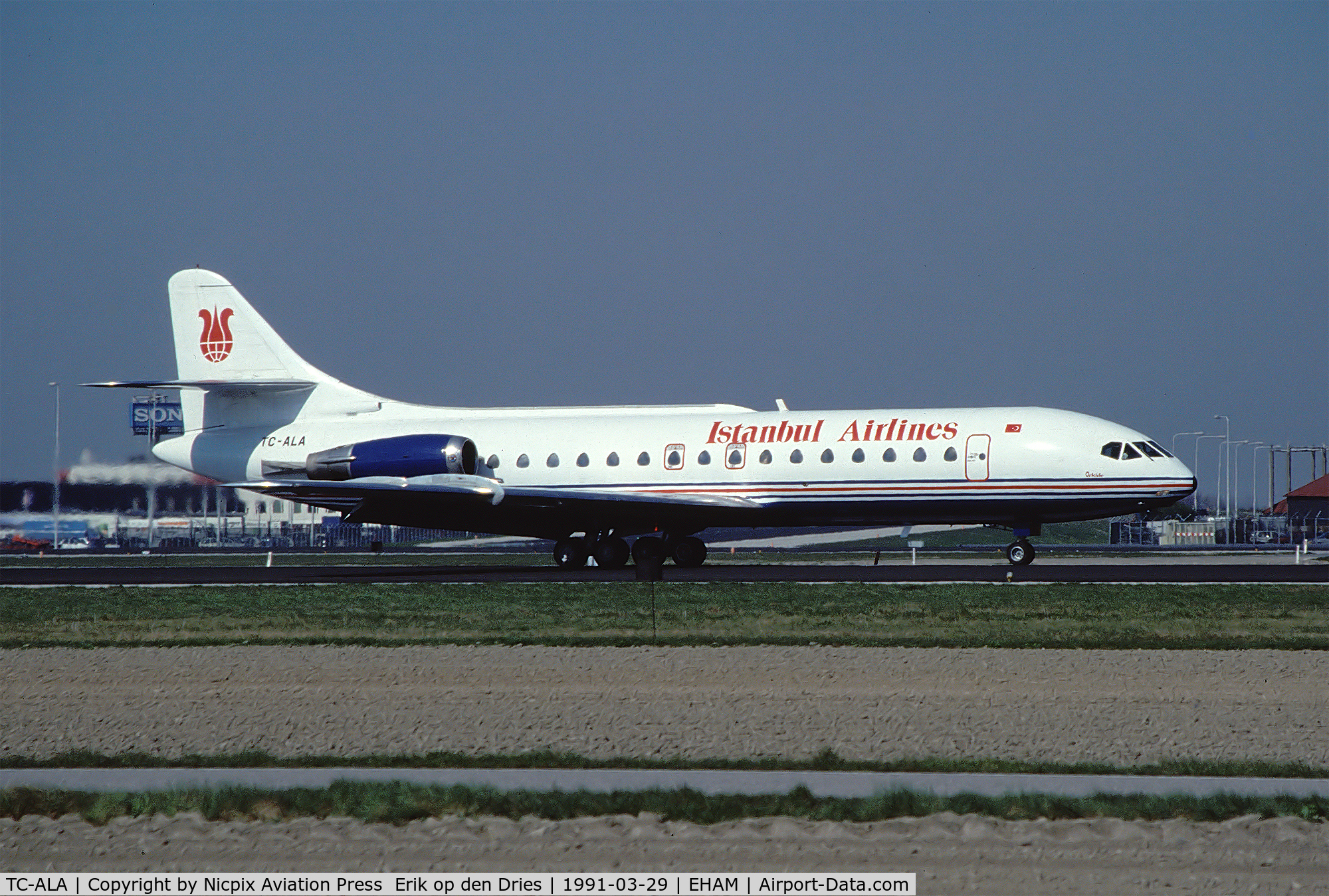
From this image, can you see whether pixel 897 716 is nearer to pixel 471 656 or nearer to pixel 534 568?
pixel 471 656

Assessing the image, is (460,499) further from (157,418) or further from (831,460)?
(157,418)

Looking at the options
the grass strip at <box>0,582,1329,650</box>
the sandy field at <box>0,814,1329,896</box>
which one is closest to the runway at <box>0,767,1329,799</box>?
the sandy field at <box>0,814,1329,896</box>

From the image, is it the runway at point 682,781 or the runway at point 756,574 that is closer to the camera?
the runway at point 682,781

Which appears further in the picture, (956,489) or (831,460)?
(831,460)

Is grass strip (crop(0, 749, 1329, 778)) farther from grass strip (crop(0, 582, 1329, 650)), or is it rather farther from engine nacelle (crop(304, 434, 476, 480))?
engine nacelle (crop(304, 434, 476, 480))

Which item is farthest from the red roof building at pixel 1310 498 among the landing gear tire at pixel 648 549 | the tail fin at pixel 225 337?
the tail fin at pixel 225 337

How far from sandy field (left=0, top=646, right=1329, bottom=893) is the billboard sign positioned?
34.1m

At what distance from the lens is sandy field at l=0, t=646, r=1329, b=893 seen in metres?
8.85

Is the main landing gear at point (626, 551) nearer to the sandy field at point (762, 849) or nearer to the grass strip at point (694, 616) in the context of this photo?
the grass strip at point (694, 616)

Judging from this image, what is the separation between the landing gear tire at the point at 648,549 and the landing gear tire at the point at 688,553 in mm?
547

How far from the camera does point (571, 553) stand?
123ft

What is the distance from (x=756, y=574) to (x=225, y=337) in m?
16.5

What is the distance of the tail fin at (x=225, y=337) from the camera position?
39.4 meters

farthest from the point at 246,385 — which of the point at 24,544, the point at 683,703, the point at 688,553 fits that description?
the point at 24,544
